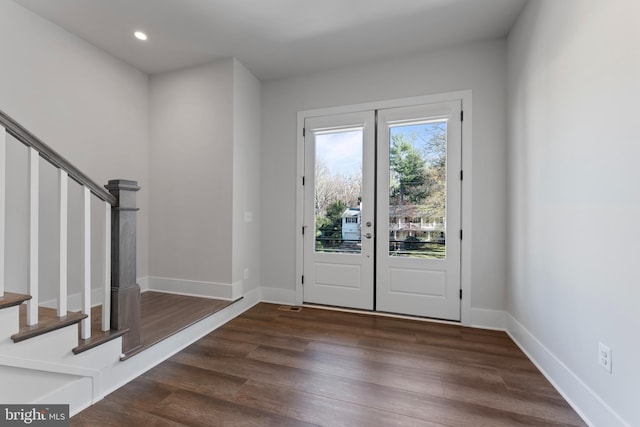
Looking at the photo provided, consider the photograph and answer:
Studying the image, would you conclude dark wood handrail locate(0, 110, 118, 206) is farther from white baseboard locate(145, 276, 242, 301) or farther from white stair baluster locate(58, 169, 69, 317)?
white baseboard locate(145, 276, 242, 301)

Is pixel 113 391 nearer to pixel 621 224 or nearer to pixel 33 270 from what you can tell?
pixel 33 270

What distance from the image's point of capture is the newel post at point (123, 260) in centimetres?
188

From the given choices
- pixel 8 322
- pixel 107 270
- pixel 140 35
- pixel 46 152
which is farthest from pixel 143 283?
pixel 140 35

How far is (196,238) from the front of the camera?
3.33 meters

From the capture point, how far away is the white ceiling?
2.38 metres

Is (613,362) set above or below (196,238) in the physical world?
below

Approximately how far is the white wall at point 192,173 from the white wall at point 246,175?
0.07 meters

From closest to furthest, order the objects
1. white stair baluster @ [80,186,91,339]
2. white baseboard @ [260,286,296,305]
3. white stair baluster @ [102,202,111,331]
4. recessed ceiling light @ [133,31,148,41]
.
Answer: white stair baluster @ [80,186,91,339]
white stair baluster @ [102,202,111,331]
recessed ceiling light @ [133,31,148,41]
white baseboard @ [260,286,296,305]

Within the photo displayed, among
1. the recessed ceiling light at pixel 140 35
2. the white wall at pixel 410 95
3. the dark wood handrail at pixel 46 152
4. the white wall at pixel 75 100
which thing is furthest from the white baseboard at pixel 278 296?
the recessed ceiling light at pixel 140 35

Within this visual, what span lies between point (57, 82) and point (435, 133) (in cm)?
384

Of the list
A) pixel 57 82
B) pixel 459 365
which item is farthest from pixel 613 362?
pixel 57 82

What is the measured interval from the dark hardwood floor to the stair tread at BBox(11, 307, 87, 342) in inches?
21.7

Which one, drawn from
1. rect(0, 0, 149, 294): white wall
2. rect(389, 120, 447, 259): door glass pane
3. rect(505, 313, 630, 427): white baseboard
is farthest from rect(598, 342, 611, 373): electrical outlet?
rect(0, 0, 149, 294): white wall

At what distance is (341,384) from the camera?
6.32 ft
